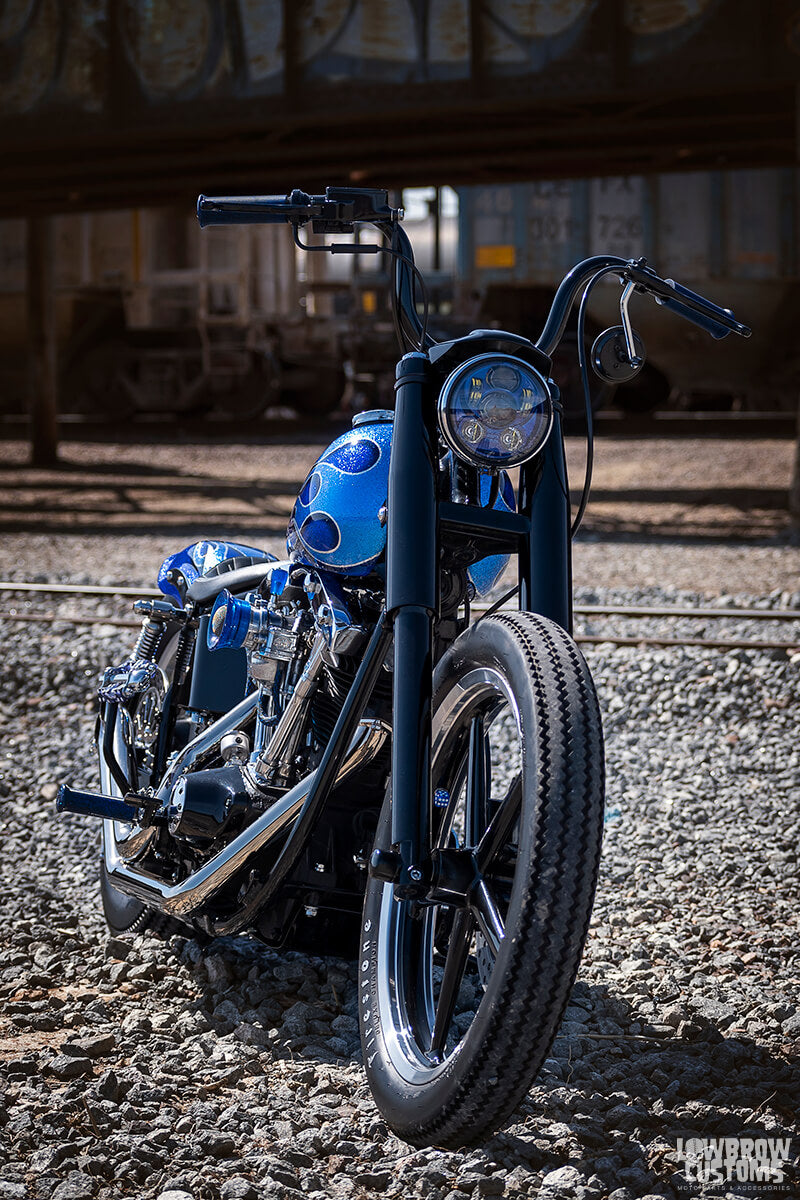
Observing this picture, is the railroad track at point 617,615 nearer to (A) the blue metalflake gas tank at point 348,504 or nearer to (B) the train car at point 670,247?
(A) the blue metalflake gas tank at point 348,504

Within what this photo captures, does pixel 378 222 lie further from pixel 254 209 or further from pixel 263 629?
pixel 263 629

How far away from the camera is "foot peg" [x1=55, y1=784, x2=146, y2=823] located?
2.94 m

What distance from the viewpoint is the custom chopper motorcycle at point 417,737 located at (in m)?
1.87

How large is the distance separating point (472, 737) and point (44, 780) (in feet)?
8.89

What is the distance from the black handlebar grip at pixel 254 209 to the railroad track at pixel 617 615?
12.2 ft

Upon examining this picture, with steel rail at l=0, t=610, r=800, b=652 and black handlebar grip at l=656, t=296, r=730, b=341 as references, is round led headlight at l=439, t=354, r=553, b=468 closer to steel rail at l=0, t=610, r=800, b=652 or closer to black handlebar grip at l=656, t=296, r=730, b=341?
black handlebar grip at l=656, t=296, r=730, b=341

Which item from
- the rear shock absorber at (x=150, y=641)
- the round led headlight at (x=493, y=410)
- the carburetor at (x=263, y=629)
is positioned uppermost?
the round led headlight at (x=493, y=410)

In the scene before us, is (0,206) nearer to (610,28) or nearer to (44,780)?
(610,28)

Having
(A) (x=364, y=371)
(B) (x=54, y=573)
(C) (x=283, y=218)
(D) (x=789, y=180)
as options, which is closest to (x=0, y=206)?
(A) (x=364, y=371)

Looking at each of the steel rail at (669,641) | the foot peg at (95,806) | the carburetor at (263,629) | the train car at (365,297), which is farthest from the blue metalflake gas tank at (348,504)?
the train car at (365,297)

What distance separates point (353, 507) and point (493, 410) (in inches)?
19.7

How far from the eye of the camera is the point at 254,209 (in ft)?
7.71

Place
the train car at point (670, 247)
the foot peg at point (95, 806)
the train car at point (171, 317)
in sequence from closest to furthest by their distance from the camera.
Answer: the foot peg at point (95, 806) < the train car at point (670, 247) < the train car at point (171, 317)

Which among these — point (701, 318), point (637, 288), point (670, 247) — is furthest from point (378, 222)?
point (670, 247)
